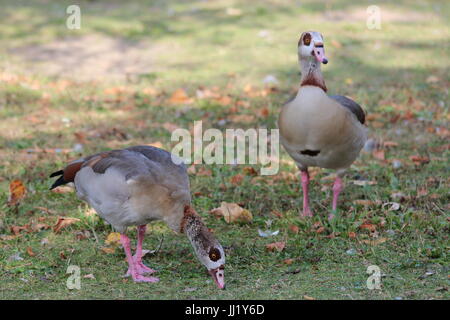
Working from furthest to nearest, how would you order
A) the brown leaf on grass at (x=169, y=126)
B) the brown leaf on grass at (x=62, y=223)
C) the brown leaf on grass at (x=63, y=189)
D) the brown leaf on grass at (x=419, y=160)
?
the brown leaf on grass at (x=169, y=126) < the brown leaf on grass at (x=419, y=160) < the brown leaf on grass at (x=63, y=189) < the brown leaf on grass at (x=62, y=223)

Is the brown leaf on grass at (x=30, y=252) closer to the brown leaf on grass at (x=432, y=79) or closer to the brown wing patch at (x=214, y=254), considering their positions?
the brown wing patch at (x=214, y=254)

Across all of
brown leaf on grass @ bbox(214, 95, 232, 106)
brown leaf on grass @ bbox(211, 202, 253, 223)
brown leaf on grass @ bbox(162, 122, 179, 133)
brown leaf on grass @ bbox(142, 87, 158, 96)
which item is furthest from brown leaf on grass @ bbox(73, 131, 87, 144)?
brown leaf on grass @ bbox(211, 202, 253, 223)

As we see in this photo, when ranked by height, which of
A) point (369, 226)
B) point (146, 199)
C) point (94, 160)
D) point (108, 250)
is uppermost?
point (94, 160)

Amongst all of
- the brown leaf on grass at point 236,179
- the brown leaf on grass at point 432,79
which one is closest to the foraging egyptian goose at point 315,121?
the brown leaf on grass at point 236,179

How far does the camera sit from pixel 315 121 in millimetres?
5148

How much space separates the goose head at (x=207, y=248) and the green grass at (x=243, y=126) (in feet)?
0.35

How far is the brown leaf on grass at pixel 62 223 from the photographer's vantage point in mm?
5375

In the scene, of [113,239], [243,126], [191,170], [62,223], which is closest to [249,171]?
[191,170]

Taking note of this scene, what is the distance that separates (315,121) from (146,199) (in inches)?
56.2

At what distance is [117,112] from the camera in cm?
835

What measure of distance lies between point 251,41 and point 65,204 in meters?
5.88

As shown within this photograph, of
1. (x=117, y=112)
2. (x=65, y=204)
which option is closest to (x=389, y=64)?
(x=117, y=112)

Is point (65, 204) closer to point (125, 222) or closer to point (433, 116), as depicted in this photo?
point (125, 222)

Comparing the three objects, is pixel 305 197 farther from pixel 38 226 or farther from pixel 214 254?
pixel 38 226
